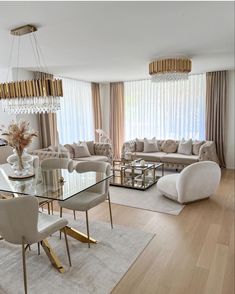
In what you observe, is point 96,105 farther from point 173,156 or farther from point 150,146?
point 173,156

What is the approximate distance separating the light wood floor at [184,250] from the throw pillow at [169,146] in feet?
7.96

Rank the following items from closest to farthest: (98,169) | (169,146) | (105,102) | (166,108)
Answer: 1. (98,169)
2. (169,146)
3. (166,108)
4. (105,102)

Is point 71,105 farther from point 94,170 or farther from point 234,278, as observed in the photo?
point 234,278

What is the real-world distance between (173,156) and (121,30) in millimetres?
3644

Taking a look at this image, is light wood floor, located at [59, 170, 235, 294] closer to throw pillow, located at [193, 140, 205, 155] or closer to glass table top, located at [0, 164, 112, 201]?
glass table top, located at [0, 164, 112, 201]

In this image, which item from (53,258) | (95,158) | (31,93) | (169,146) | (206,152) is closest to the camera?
(53,258)

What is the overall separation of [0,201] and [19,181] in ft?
3.12

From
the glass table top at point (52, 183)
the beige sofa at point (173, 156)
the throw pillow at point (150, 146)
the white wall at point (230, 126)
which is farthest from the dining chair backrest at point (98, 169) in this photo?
the white wall at point (230, 126)

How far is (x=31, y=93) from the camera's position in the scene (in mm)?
2951

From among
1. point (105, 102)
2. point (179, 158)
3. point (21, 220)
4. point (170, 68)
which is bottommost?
point (179, 158)

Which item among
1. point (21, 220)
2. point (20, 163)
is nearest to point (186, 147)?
point (20, 163)

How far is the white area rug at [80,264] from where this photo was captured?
6.85ft

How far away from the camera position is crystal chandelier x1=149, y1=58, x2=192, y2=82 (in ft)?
13.3

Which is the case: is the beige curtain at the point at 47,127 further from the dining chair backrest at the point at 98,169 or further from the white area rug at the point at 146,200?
the dining chair backrest at the point at 98,169
